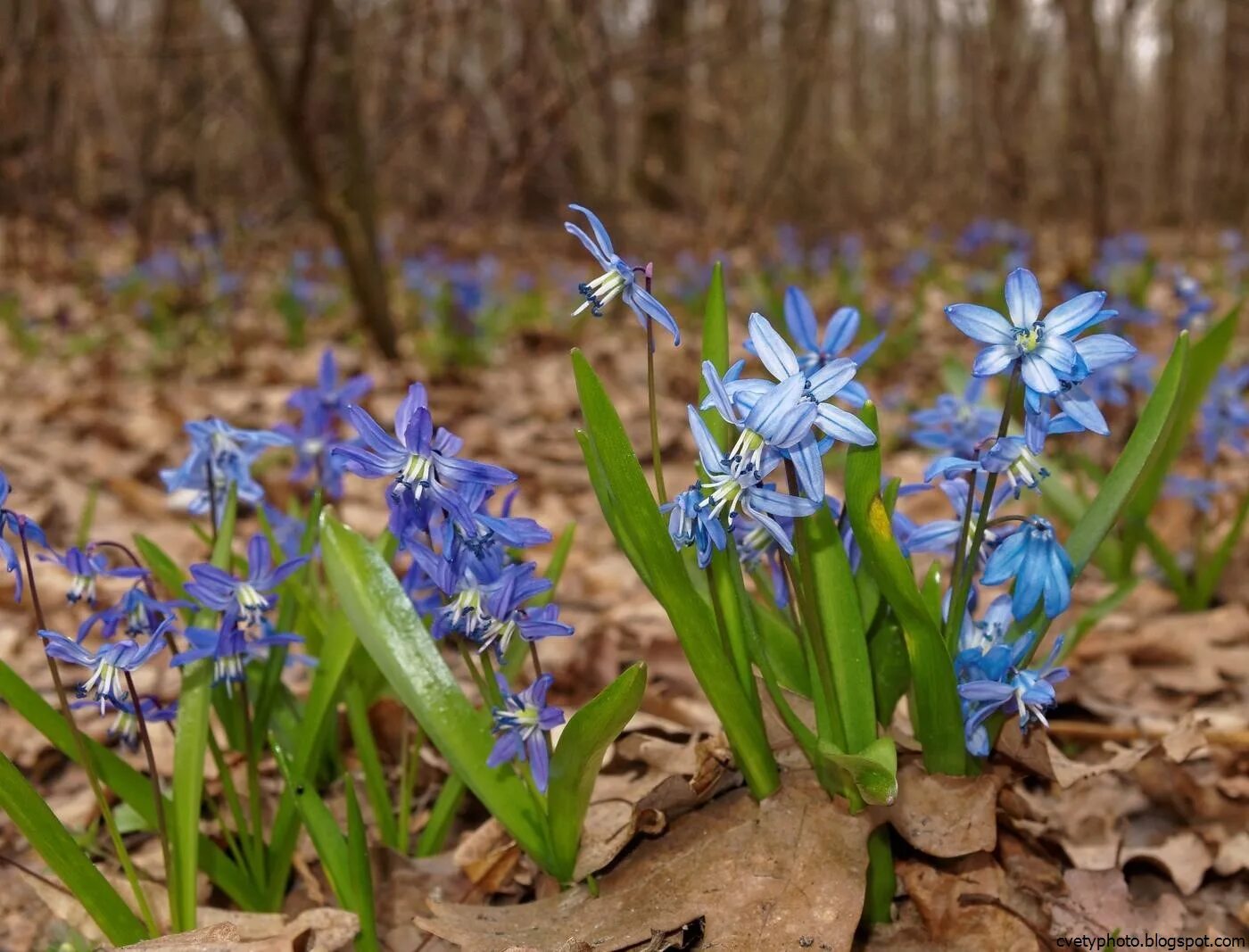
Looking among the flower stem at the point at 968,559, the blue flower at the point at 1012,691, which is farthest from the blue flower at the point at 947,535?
the blue flower at the point at 1012,691

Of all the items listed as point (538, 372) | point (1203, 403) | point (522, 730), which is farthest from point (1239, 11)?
point (522, 730)

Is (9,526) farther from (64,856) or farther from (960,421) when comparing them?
(960,421)

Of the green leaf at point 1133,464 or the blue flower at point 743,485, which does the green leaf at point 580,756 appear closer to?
the blue flower at point 743,485

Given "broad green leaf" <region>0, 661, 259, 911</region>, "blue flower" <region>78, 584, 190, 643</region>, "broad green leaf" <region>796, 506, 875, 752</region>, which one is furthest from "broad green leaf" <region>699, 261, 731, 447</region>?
"broad green leaf" <region>0, 661, 259, 911</region>

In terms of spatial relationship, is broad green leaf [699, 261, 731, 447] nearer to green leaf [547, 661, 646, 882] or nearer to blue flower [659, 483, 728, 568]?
blue flower [659, 483, 728, 568]

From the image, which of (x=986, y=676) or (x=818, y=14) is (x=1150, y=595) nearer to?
(x=986, y=676)

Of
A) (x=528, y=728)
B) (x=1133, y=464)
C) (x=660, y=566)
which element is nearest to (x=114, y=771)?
(x=528, y=728)

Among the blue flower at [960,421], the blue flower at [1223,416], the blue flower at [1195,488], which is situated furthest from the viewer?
the blue flower at [1223,416]
